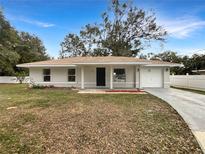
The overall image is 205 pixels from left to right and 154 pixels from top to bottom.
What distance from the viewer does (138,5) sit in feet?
109

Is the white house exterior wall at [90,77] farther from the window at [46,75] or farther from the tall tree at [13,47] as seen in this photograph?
the tall tree at [13,47]

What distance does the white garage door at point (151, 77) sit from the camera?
62.1 feet

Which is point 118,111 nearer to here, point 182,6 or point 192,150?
point 192,150

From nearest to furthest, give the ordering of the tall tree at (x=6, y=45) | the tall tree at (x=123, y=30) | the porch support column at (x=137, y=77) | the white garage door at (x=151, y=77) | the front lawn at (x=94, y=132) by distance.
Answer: the front lawn at (x=94, y=132)
the porch support column at (x=137, y=77)
the white garage door at (x=151, y=77)
the tall tree at (x=6, y=45)
the tall tree at (x=123, y=30)

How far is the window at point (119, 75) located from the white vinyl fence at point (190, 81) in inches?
303

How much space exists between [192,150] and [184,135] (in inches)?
36.2

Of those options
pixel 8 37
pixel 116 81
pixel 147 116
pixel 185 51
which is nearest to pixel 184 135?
pixel 147 116

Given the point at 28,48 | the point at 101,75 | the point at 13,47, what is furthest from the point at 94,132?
the point at 28,48

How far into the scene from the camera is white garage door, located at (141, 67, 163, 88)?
18.9 meters

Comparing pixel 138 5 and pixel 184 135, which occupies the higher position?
pixel 138 5

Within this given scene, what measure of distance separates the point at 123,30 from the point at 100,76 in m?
17.7

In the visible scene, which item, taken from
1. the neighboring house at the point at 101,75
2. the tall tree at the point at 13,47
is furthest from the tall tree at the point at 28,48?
the neighboring house at the point at 101,75

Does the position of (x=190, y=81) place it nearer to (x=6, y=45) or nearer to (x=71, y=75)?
(x=71, y=75)

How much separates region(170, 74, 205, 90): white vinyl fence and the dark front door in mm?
9780
